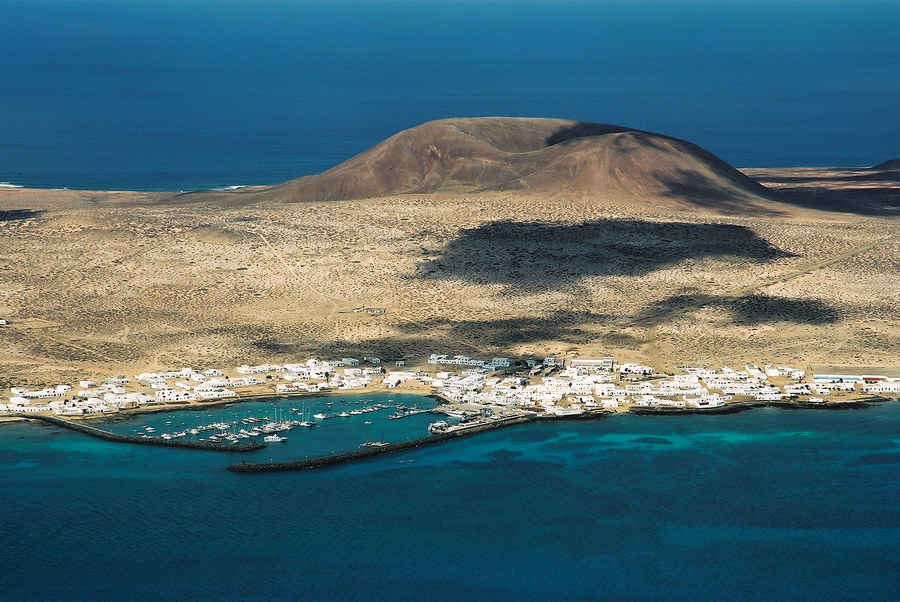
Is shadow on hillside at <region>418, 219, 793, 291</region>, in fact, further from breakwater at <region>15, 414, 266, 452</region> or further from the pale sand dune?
breakwater at <region>15, 414, 266, 452</region>

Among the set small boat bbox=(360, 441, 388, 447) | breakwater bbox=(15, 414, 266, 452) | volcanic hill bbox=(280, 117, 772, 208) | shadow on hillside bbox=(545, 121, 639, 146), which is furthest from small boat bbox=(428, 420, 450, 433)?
shadow on hillside bbox=(545, 121, 639, 146)

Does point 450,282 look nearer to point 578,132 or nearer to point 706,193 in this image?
point 706,193

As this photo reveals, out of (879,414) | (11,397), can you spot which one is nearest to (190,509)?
(11,397)

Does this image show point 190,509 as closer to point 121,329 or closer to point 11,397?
point 11,397

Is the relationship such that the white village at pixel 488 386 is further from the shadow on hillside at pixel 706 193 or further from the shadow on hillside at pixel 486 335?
the shadow on hillside at pixel 706 193

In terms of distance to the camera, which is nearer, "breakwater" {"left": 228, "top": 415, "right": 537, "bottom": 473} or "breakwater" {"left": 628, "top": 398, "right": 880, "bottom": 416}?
"breakwater" {"left": 228, "top": 415, "right": 537, "bottom": 473}

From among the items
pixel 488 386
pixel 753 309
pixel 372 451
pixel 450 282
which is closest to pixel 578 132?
pixel 450 282
